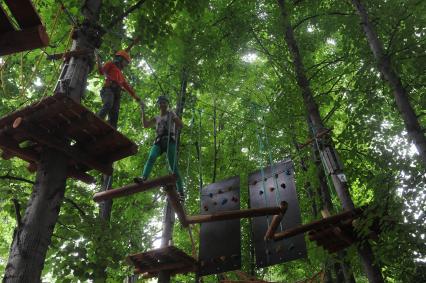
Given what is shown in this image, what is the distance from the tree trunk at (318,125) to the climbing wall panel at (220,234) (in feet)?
5.83

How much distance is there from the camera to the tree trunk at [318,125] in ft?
18.7

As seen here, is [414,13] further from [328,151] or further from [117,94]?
[117,94]

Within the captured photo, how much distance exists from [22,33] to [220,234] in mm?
4815

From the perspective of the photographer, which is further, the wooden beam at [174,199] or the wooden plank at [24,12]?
the wooden beam at [174,199]

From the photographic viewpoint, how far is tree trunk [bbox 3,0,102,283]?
4008mm

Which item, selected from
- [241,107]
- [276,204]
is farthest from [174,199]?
[241,107]

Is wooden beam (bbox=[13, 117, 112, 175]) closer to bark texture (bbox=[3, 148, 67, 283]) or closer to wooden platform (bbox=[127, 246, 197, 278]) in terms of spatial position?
bark texture (bbox=[3, 148, 67, 283])

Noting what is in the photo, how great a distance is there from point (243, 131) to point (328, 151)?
23.1 ft

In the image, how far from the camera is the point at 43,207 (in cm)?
434

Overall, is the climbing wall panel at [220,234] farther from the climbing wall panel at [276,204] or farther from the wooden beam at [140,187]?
the wooden beam at [140,187]

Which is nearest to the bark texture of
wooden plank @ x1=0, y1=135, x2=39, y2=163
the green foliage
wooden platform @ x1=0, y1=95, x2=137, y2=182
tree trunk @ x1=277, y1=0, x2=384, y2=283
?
wooden platform @ x1=0, y1=95, x2=137, y2=182

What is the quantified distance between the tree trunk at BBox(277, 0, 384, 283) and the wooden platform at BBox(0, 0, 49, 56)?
478 centimetres

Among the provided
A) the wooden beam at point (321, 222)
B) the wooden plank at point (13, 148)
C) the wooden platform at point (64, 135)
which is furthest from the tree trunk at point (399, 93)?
the wooden plank at point (13, 148)

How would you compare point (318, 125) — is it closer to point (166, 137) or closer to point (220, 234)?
point (220, 234)
